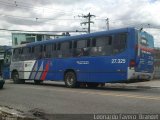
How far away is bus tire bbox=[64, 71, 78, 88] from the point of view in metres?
22.5

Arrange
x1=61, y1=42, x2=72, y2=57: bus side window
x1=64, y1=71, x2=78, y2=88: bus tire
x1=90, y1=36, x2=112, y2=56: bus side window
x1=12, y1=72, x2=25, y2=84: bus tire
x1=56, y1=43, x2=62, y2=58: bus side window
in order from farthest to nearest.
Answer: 1. x1=12, y1=72, x2=25, y2=84: bus tire
2. x1=56, y1=43, x2=62, y2=58: bus side window
3. x1=61, y1=42, x2=72, y2=57: bus side window
4. x1=64, y1=71, x2=78, y2=88: bus tire
5. x1=90, y1=36, x2=112, y2=56: bus side window

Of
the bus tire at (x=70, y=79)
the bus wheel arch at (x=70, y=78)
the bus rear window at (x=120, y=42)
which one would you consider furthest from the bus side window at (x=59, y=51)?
the bus rear window at (x=120, y=42)

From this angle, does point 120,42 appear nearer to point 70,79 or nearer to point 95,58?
point 95,58

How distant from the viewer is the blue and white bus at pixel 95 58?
1920cm

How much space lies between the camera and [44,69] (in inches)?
997

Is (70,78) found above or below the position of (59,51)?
below

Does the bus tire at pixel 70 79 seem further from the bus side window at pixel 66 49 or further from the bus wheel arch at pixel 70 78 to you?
the bus side window at pixel 66 49

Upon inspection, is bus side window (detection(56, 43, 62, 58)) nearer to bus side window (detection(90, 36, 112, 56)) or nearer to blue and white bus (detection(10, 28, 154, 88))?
blue and white bus (detection(10, 28, 154, 88))

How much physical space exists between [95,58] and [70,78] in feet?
8.58

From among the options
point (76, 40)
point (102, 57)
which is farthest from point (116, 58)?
point (76, 40)

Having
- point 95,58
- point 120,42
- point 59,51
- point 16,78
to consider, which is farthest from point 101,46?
point 16,78

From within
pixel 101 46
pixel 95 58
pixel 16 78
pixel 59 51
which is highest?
pixel 101 46

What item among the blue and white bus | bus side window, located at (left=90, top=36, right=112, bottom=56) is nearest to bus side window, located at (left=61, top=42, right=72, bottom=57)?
the blue and white bus

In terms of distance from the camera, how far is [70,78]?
75.0ft
